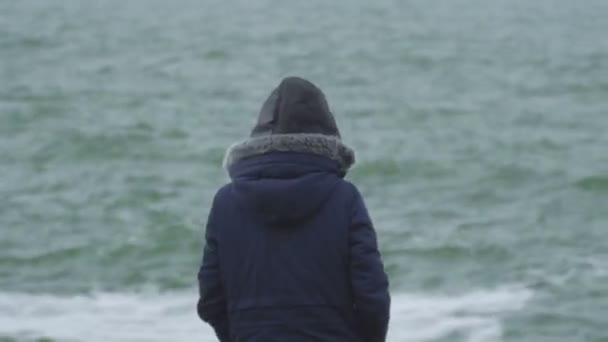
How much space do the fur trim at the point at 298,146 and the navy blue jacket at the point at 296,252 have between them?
2 cm

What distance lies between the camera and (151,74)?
61.2ft

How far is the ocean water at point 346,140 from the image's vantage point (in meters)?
9.53

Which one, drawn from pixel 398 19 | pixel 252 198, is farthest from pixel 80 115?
pixel 252 198

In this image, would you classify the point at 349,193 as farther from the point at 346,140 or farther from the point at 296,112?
the point at 346,140

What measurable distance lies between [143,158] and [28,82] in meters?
4.34

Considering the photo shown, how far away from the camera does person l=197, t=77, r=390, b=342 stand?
12.8ft

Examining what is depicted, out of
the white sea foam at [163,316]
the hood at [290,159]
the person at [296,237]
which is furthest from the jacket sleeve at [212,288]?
the white sea foam at [163,316]

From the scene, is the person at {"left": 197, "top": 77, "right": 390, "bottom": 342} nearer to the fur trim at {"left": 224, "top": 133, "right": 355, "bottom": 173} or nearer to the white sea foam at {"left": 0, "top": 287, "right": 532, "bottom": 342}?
the fur trim at {"left": 224, "top": 133, "right": 355, "bottom": 173}

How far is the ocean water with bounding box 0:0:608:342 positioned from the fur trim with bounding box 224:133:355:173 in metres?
4.86

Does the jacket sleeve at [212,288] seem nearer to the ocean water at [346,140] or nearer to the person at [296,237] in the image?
the person at [296,237]

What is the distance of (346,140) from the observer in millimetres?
14797

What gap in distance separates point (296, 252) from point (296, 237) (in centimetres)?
4

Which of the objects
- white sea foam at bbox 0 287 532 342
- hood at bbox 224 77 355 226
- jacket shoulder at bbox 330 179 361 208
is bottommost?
jacket shoulder at bbox 330 179 361 208

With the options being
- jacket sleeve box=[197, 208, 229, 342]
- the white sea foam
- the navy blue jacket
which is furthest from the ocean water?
the navy blue jacket
